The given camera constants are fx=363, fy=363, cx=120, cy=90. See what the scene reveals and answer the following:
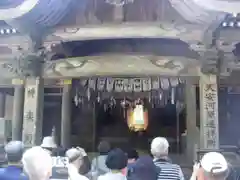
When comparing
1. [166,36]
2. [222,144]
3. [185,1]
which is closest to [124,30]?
[166,36]

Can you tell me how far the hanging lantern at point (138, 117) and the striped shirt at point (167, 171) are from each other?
6.75 m

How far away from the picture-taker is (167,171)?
11.7 ft

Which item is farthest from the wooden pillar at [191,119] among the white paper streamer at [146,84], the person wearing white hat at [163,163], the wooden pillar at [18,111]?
the person wearing white hat at [163,163]

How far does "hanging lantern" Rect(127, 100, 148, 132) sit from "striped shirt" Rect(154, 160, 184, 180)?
675 centimetres

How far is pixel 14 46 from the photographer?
8.09 metres

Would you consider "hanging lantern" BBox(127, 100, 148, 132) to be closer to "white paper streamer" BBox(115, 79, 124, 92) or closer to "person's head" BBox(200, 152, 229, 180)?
"white paper streamer" BBox(115, 79, 124, 92)

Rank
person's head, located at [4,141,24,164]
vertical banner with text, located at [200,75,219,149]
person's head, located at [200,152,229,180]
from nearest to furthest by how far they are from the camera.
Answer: person's head, located at [200,152,229,180]
person's head, located at [4,141,24,164]
vertical banner with text, located at [200,75,219,149]

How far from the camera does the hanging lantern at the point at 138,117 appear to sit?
34.4 feet

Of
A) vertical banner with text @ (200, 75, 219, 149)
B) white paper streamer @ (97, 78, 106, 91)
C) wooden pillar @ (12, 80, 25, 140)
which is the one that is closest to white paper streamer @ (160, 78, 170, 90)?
vertical banner with text @ (200, 75, 219, 149)

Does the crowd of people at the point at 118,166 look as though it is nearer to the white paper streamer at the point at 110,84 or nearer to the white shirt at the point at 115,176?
the white shirt at the point at 115,176

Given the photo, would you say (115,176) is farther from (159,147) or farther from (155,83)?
(155,83)

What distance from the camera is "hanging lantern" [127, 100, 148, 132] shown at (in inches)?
413

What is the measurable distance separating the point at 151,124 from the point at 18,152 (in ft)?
28.8

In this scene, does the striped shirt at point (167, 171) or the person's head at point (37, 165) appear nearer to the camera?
the person's head at point (37, 165)
